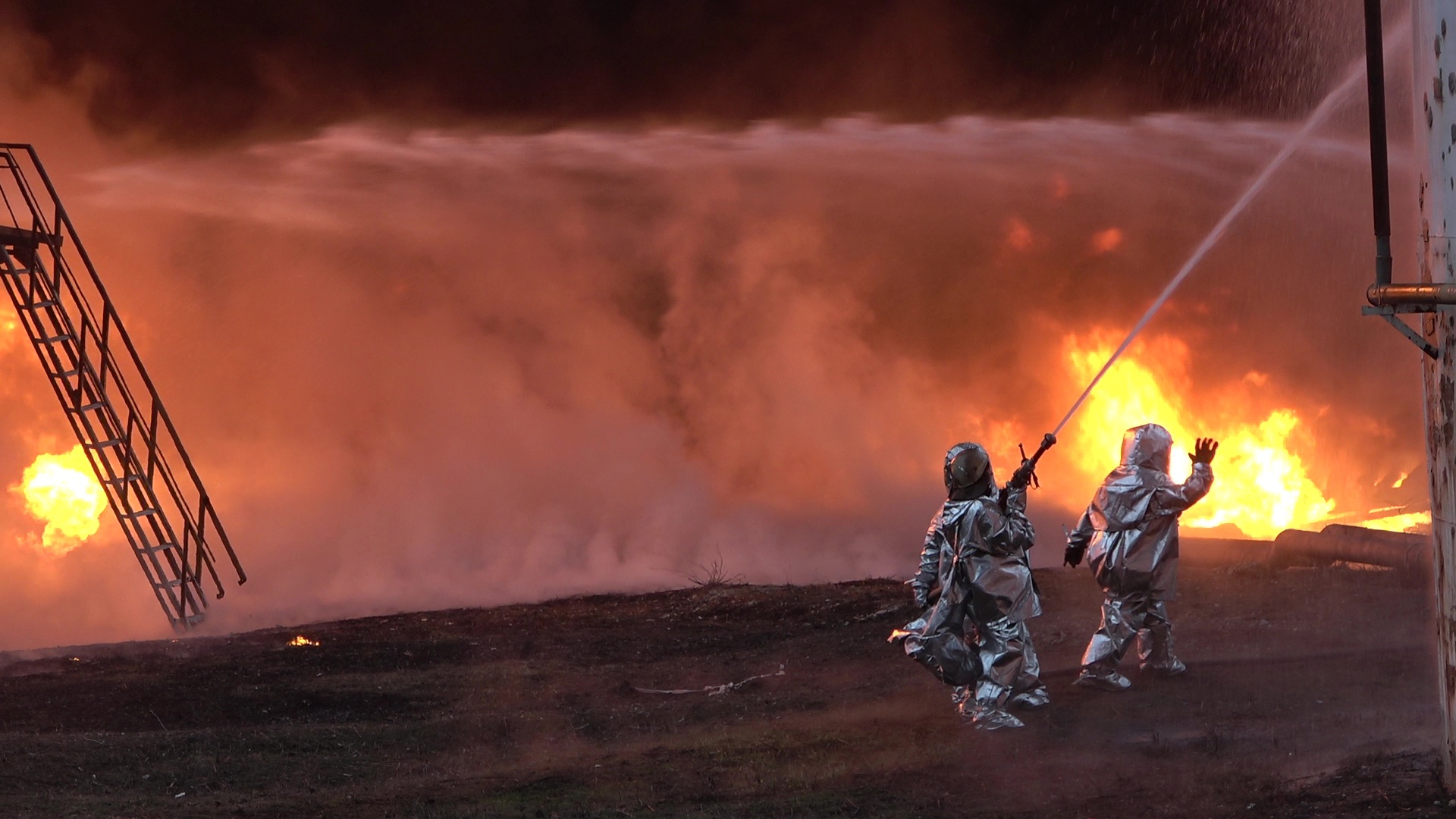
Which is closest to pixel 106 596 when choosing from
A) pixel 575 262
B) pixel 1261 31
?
pixel 575 262

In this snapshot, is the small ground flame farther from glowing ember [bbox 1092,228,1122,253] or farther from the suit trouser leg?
the suit trouser leg

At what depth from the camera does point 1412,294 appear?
637 centimetres

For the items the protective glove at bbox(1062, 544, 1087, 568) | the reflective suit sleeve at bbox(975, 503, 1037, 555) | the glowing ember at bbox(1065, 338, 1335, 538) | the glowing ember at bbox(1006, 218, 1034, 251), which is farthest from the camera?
the glowing ember at bbox(1006, 218, 1034, 251)

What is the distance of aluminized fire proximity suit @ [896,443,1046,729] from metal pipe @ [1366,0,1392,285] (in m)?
3.23

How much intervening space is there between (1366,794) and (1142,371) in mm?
14207

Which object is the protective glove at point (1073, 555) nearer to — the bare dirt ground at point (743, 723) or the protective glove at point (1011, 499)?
the bare dirt ground at point (743, 723)

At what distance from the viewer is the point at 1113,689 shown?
10.1 meters

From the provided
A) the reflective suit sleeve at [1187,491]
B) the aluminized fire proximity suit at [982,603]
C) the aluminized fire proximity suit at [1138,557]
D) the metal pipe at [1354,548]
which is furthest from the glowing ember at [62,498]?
the metal pipe at [1354,548]

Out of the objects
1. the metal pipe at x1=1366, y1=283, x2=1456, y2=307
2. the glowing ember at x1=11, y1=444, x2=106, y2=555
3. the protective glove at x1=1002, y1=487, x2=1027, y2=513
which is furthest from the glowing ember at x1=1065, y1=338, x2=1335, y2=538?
the glowing ember at x1=11, y1=444, x2=106, y2=555

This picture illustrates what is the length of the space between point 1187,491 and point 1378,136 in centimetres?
372

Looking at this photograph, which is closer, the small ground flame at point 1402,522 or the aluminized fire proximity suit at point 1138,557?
the aluminized fire proximity suit at point 1138,557

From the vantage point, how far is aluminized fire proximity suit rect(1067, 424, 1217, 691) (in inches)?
398

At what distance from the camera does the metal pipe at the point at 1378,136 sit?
263 inches

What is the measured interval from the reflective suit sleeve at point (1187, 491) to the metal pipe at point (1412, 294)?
3.30m
